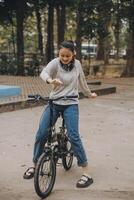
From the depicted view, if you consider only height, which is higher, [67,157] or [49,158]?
[49,158]

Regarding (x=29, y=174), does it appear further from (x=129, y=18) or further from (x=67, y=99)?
(x=129, y=18)

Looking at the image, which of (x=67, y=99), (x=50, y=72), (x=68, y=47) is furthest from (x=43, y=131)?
(x=68, y=47)

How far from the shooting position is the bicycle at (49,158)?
6.48m

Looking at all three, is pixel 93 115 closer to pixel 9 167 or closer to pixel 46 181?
pixel 9 167

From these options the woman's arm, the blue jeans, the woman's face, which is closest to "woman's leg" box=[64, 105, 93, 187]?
the blue jeans

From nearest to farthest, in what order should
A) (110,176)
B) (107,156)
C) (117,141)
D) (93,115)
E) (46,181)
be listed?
(46,181) < (110,176) < (107,156) < (117,141) < (93,115)

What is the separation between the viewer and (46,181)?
264 inches

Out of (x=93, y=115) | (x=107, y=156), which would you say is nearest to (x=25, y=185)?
(x=107, y=156)

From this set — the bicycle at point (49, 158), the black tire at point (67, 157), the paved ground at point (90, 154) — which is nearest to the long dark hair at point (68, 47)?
the bicycle at point (49, 158)

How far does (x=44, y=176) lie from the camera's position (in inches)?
261

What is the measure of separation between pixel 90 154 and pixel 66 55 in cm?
261

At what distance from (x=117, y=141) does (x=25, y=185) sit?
142 inches

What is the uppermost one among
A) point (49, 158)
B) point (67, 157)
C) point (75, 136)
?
point (75, 136)

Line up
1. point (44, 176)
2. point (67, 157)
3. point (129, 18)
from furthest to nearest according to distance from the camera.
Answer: point (129, 18) → point (67, 157) → point (44, 176)
